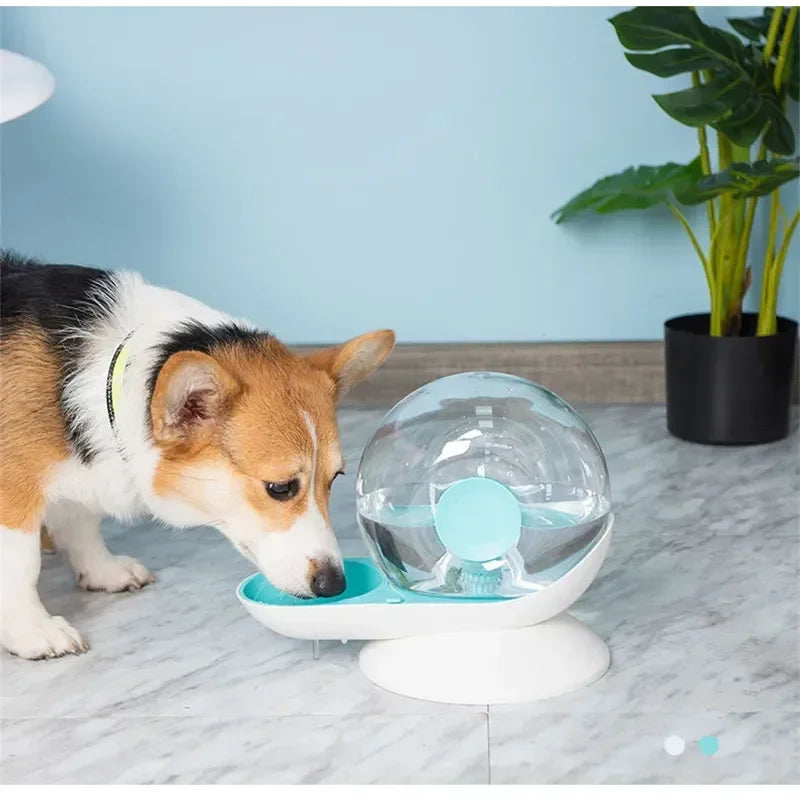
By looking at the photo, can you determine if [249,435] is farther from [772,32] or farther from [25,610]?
[772,32]

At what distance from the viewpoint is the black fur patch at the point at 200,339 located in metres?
1.86

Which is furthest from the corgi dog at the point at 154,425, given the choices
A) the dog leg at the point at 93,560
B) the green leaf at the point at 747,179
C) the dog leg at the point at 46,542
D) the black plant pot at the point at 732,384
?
the black plant pot at the point at 732,384

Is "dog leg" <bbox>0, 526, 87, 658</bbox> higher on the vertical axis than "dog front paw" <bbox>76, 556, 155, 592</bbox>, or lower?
higher

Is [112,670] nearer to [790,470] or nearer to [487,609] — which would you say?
[487,609]

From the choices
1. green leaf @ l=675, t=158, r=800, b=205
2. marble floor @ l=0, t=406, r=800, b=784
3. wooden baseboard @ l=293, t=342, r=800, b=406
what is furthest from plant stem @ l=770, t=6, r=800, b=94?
marble floor @ l=0, t=406, r=800, b=784

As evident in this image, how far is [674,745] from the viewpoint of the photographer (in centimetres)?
170

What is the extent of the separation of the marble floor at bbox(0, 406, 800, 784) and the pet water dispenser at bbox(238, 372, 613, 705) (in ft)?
0.17

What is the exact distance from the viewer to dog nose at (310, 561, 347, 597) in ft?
5.92

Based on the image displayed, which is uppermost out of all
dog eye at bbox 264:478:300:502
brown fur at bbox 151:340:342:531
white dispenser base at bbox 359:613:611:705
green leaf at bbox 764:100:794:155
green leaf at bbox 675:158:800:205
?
green leaf at bbox 764:100:794:155

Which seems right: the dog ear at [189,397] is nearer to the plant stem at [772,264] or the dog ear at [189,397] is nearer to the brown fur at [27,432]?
the brown fur at [27,432]

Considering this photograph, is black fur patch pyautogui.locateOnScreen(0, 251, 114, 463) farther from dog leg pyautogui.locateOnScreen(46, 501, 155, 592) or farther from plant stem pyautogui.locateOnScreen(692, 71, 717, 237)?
plant stem pyautogui.locateOnScreen(692, 71, 717, 237)

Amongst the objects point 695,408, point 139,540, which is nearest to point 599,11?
point 695,408

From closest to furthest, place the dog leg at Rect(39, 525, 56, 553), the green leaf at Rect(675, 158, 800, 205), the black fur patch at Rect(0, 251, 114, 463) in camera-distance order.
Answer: the black fur patch at Rect(0, 251, 114, 463)
the dog leg at Rect(39, 525, 56, 553)
the green leaf at Rect(675, 158, 800, 205)

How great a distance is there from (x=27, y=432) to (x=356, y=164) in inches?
57.9
